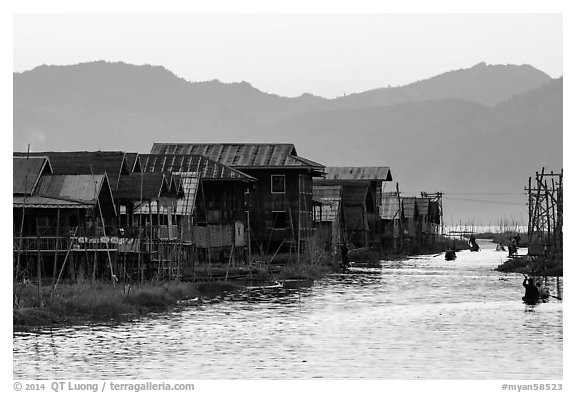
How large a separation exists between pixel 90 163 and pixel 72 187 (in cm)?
600

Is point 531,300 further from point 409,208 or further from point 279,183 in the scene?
point 409,208

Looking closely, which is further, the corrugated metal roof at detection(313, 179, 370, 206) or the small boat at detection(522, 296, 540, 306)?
the corrugated metal roof at detection(313, 179, 370, 206)

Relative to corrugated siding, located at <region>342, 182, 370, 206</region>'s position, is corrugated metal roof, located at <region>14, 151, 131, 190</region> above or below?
below

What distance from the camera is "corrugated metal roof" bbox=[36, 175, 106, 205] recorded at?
46625mm

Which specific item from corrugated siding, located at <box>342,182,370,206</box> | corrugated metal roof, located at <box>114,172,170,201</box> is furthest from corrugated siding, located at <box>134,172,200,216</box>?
corrugated siding, located at <box>342,182,370,206</box>

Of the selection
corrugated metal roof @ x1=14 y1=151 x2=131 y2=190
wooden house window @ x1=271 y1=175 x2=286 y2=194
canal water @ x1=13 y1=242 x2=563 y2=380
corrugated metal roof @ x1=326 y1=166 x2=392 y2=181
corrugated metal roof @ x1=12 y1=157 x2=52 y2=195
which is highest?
corrugated metal roof @ x1=326 y1=166 x2=392 y2=181

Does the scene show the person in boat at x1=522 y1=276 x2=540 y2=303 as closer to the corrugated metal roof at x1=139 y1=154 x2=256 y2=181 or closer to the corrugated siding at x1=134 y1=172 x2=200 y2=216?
the corrugated siding at x1=134 y1=172 x2=200 y2=216

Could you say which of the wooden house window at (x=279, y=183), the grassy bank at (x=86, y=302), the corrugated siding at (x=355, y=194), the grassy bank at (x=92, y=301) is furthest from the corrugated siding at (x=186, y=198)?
the corrugated siding at (x=355, y=194)

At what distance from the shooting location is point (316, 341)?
3259cm

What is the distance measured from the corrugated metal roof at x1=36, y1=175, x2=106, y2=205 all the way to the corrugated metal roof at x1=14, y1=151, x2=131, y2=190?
4.31 m

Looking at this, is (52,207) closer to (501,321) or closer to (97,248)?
(97,248)

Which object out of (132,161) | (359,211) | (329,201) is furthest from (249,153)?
(359,211)

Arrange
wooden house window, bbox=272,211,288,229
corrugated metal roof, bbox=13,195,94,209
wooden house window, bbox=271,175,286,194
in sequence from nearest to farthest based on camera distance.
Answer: corrugated metal roof, bbox=13,195,94,209
wooden house window, bbox=272,211,288,229
wooden house window, bbox=271,175,286,194

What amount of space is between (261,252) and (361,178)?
1406 inches
